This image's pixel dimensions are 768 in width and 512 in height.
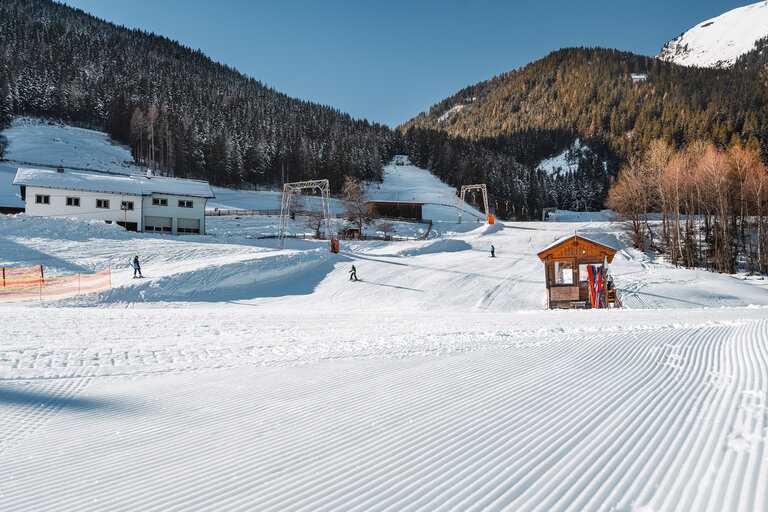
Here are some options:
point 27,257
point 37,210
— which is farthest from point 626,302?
point 37,210

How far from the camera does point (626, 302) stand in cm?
2212

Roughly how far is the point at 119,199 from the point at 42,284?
2423 centimetres

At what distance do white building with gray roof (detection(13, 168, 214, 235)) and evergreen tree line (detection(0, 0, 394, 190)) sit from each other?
110ft

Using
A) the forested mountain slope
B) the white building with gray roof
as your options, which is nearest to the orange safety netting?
the white building with gray roof

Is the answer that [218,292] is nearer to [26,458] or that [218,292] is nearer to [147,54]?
[26,458]

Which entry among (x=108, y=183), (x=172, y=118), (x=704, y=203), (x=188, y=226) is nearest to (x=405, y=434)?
(x=704, y=203)

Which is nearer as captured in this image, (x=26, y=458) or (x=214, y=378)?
(x=26, y=458)

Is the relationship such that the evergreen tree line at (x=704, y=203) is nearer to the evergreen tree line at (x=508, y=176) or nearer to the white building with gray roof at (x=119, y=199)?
the evergreen tree line at (x=508, y=176)

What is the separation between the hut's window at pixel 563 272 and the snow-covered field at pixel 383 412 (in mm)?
7379

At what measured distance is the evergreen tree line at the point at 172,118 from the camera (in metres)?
A: 78.5

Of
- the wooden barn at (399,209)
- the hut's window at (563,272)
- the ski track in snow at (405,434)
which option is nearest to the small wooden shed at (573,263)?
the hut's window at (563,272)

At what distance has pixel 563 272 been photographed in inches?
842

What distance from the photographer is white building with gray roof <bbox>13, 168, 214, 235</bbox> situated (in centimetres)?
3853

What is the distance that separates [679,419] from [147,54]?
207 meters
